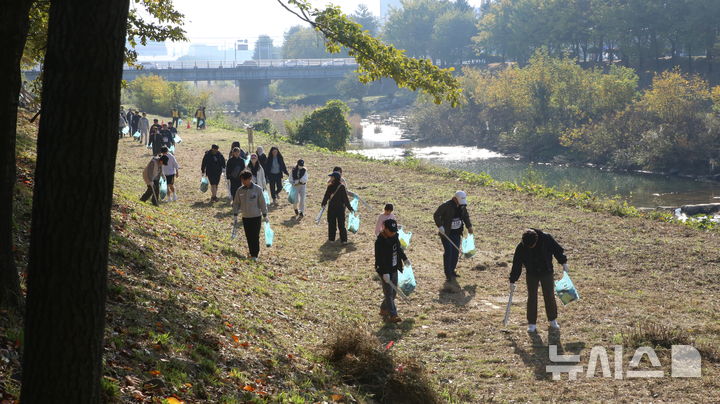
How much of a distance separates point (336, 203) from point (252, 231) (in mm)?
3095

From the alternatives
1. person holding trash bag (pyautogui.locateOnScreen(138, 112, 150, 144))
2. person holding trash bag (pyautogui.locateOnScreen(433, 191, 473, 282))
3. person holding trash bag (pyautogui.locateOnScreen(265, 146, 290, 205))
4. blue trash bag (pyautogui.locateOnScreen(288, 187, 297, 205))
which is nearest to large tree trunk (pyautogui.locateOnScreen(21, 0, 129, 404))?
person holding trash bag (pyautogui.locateOnScreen(433, 191, 473, 282))

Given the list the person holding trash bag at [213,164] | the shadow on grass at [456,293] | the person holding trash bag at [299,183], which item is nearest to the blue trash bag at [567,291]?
the shadow on grass at [456,293]

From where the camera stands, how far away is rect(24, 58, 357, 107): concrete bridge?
306ft

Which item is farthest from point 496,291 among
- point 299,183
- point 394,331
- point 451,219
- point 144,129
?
point 144,129

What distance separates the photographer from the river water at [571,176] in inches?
1497

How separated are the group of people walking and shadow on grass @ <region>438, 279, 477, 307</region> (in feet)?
1.24

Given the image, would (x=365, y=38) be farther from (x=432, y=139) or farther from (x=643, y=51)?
(x=643, y=51)

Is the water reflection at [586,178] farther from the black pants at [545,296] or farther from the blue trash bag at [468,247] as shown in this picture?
the black pants at [545,296]

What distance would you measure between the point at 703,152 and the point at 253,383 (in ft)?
151

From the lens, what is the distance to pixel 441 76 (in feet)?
43.0

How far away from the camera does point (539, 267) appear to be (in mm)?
10359

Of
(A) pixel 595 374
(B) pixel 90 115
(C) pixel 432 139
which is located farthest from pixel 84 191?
(C) pixel 432 139

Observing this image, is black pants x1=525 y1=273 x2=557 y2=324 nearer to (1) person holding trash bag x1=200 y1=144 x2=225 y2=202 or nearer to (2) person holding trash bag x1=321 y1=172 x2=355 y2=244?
(2) person holding trash bag x1=321 y1=172 x2=355 y2=244

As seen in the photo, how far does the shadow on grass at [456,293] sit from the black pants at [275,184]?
839 centimetres
